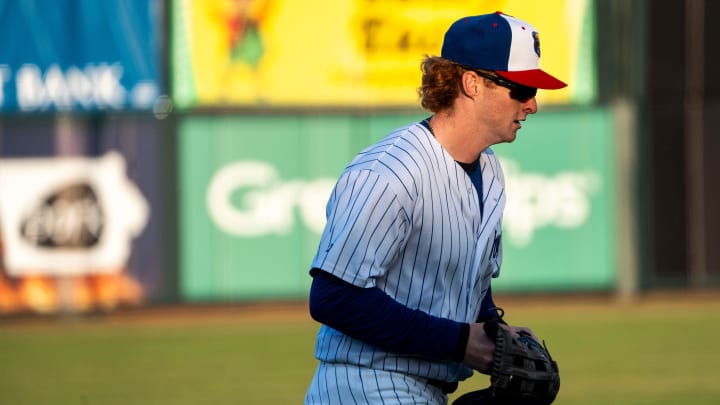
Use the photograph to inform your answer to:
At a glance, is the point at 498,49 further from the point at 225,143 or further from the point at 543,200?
the point at 543,200

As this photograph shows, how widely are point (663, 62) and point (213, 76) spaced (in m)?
5.26

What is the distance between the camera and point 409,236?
11.4ft

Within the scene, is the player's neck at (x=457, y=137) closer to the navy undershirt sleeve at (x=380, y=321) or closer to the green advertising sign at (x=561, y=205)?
the navy undershirt sleeve at (x=380, y=321)

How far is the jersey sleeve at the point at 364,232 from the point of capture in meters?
3.35

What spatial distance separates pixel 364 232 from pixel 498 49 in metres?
0.65

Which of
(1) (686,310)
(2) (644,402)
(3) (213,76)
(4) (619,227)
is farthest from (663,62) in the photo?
(2) (644,402)

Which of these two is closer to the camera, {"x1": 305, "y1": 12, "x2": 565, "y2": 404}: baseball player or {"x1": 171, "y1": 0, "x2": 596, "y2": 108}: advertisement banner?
{"x1": 305, "y1": 12, "x2": 565, "y2": 404}: baseball player

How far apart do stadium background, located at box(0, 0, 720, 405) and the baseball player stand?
35.0ft

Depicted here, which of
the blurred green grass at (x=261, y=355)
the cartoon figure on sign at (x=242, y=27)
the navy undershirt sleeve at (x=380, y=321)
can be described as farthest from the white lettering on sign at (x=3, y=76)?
the navy undershirt sleeve at (x=380, y=321)

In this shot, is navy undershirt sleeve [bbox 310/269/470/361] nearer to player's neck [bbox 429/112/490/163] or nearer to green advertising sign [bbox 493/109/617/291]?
player's neck [bbox 429/112/490/163]

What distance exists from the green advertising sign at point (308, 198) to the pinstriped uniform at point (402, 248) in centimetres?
1138

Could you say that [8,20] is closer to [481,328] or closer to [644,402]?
[644,402]

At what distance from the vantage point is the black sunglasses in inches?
140

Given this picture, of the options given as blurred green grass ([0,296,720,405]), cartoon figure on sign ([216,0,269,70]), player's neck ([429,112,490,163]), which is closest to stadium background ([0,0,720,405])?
cartoon figure on sign ([216,0,269,70])
